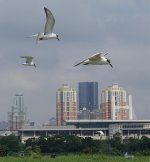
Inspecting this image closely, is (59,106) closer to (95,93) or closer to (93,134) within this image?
(93,134)

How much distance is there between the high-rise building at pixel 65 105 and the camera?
10941 centimetres

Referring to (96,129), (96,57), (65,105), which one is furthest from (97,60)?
(65,105)

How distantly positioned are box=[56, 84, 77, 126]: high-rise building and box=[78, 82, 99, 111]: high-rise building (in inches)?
1785

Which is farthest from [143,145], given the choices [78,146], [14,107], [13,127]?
[14,107]

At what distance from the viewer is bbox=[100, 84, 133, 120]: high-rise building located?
361 feet

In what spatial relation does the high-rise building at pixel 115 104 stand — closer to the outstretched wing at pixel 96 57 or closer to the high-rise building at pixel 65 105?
the high-rise building at pixel 65 105

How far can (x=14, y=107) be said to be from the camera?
511 ft

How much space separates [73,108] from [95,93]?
5616 centimetres

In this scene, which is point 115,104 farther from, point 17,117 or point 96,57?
point 96,57

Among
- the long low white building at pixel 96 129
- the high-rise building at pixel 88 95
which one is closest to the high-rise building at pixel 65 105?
the long low white building at pixel 96 129

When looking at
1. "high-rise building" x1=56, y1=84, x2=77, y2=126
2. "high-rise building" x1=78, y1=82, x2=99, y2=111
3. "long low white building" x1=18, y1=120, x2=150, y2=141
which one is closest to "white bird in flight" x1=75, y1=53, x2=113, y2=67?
"long low white building" x1=18, y1=120, x2=150, y2=141

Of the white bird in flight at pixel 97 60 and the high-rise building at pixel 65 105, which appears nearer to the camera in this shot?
the white bird in flight at pixel 97 60

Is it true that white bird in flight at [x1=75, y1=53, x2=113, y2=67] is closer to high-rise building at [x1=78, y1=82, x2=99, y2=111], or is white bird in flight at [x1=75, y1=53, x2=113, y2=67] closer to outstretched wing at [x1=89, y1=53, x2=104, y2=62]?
outstretched wing at [x1=89, y1=53, x2=104, y2=62]

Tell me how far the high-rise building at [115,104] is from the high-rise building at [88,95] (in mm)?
42967
